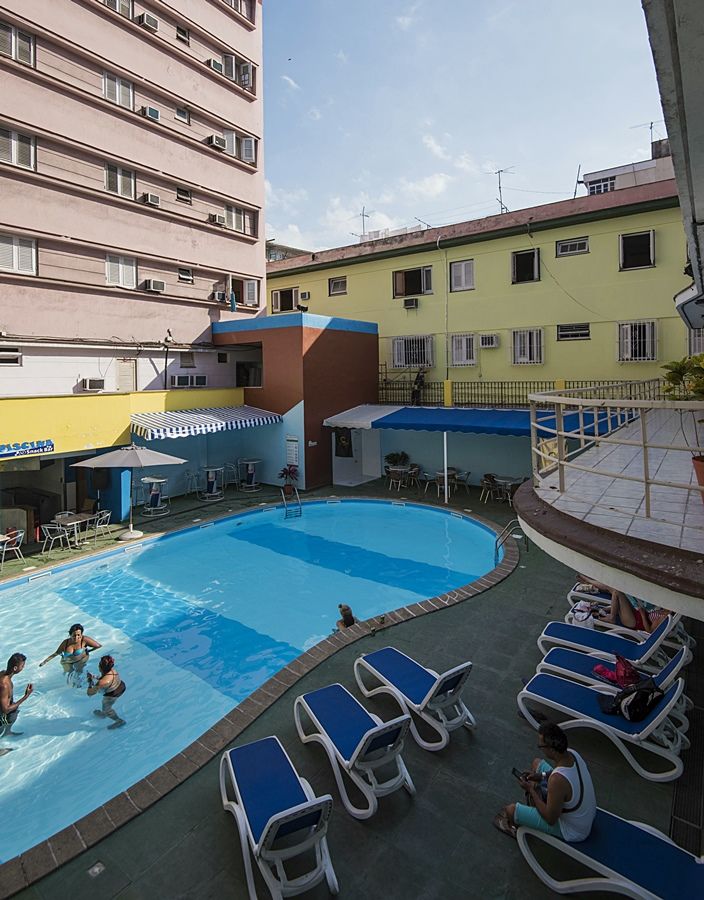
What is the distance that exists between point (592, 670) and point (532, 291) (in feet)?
60.1

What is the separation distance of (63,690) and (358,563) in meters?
8.22

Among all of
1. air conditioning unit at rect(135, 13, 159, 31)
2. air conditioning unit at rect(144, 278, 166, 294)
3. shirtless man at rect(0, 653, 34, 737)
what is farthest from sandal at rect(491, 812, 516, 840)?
air conditioning unit at rect(135, 13, 159, 31)

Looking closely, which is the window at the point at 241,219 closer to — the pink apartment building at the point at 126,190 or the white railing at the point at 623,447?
the pink apartment building at the point at 126,190

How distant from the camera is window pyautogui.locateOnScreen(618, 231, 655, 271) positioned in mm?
18938

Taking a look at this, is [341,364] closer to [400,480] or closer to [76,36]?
[400,480]

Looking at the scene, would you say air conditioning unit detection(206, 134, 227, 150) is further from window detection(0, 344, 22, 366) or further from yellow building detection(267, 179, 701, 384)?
window detection(0, 344, 22, 366)

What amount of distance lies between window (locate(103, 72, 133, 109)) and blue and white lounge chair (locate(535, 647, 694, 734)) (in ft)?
77.6

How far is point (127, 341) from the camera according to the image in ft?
67.2

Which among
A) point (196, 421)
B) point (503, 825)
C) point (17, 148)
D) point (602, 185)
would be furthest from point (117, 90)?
point (602, 185)

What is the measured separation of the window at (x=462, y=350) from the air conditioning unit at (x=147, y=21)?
17735mm

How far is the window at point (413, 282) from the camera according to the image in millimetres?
24688

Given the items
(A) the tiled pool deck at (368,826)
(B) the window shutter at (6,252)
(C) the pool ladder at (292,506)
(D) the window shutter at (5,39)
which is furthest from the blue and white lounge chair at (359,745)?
(D) the window shutter at (5,39)

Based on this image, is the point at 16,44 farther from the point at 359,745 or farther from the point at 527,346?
the point at 359,745

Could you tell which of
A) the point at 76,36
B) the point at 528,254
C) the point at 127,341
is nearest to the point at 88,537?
the point at 127,341
